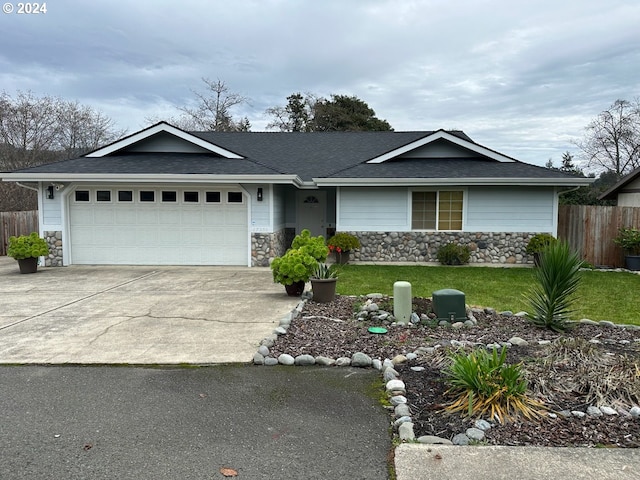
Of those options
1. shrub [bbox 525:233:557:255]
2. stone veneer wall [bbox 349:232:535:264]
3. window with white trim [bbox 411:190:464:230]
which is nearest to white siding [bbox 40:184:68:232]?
stone veneer wall [bbox 349:232:535:264]

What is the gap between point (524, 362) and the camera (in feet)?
14.6

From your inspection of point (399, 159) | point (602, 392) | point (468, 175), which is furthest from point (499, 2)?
point (602, 392)

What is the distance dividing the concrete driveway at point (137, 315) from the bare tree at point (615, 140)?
27345 millimetres

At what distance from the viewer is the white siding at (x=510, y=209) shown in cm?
1316

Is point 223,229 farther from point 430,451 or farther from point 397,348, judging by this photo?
point 430,451

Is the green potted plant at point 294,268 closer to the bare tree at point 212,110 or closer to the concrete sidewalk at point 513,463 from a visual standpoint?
the concrete sidewalk at point 513,463

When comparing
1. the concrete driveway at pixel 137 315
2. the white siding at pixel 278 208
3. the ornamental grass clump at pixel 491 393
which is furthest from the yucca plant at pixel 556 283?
the white siding at pixel 278 208

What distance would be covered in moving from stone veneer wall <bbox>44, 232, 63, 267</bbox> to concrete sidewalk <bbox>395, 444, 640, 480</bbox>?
41.0ft

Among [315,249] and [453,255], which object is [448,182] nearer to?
[453,255]

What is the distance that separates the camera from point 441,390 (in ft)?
13.0

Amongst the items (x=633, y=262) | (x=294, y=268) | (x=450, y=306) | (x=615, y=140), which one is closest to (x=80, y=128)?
(x=294, y=268)

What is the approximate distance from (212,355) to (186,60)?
60.4ft

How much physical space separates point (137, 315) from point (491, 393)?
543cm
